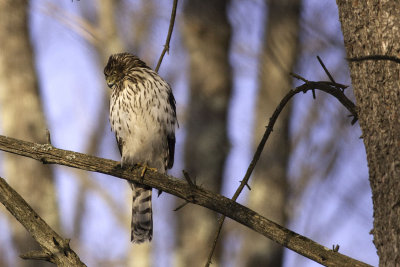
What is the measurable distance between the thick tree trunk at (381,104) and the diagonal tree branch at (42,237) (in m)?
1.56

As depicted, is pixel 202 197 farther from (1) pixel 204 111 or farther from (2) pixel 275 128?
(2) pixel 275 128

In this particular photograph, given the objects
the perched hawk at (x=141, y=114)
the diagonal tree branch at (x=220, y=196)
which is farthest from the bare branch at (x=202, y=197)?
the perched hawk at (x=141, y=114)

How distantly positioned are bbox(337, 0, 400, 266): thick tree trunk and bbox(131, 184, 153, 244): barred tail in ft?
11.3

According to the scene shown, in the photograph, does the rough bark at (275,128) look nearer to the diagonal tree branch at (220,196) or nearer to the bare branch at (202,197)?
the bare branch at (202,197)

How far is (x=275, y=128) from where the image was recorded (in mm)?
7305

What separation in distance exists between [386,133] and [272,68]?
4.67 m

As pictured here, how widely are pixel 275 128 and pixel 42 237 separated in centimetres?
436

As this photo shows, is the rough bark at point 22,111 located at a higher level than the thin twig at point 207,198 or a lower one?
higher

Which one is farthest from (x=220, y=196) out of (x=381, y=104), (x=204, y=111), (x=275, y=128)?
(x=275, y=128)

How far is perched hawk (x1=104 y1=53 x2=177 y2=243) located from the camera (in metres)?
5.48

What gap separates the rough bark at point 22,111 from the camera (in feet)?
25.0

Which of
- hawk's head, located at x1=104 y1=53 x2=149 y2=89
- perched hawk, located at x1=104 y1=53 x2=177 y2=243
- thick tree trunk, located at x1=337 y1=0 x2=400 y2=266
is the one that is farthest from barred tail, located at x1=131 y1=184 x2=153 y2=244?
thick tree trunk, located at x1=337 y1=0 x2=400 y2=266

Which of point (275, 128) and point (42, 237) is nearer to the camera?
point (42, 237)

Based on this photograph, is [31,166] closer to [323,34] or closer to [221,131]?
[221,131]
